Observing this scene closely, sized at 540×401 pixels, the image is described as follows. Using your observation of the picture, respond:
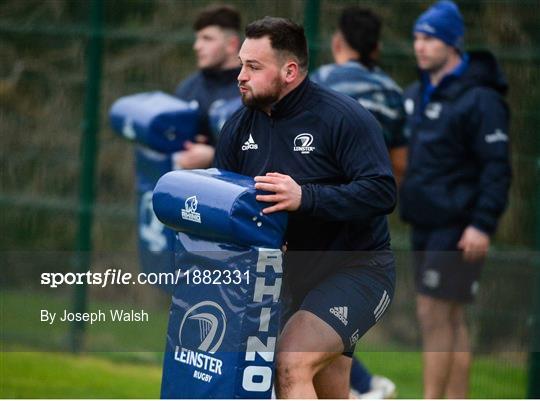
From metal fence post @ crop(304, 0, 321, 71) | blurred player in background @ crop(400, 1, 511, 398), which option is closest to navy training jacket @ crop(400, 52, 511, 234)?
blurred player in background @ crop(400, 1, 511, 398)

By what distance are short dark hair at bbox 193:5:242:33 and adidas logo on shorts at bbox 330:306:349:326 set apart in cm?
299

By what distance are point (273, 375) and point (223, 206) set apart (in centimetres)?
71

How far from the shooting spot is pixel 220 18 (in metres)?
7.69

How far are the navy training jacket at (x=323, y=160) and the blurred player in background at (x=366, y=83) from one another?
1540mm

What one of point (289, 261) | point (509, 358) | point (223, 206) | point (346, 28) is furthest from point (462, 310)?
point (223, 206)

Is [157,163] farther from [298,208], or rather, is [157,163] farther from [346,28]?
[298,208]

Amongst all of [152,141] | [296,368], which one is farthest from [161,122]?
[296,368]

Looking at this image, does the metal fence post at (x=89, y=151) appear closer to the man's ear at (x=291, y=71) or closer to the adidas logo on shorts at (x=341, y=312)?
the man's ear at (x=291, y=71)

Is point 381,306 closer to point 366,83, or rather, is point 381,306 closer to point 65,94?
point 366,83

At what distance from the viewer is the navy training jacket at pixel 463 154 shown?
6.98 meters

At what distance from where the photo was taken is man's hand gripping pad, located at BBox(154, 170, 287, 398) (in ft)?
16.0

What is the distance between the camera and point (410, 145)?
7355mm

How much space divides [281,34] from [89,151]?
383cm

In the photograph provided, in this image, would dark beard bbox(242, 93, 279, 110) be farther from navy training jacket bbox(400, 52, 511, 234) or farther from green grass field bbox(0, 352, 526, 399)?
green grass field bbox(0, 352, 526, 399)
